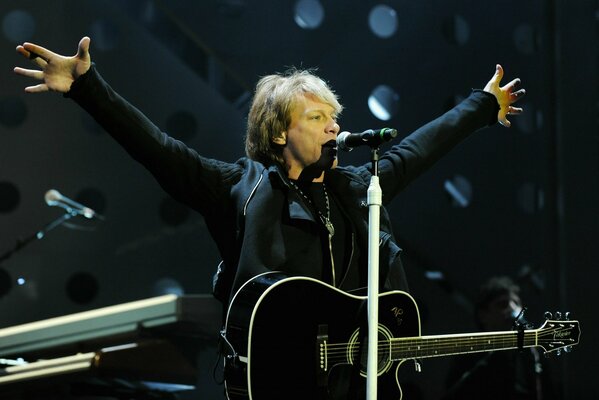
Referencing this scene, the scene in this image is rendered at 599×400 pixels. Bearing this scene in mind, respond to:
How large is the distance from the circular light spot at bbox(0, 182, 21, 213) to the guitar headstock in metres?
2.52

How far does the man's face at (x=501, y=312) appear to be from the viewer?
432 cm

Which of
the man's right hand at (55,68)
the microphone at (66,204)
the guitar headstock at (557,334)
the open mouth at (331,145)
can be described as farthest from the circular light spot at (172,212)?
the guitar headstock at (557,334)

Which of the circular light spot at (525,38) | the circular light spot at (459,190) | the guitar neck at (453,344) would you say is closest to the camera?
the guitar neck at (453,344)

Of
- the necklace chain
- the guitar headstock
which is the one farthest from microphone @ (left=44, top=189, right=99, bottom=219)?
the guitar headstock

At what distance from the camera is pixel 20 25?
3.86 metres

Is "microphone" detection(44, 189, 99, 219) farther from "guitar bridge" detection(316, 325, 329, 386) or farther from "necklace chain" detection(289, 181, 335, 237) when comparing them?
"guitar bridge" detection(316, 325, 329, 386)

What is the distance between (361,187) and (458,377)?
2.19 m

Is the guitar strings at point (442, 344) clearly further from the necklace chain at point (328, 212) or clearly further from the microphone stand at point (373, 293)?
the necklace chain at point (328, 212)

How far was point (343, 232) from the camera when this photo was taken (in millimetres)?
2469

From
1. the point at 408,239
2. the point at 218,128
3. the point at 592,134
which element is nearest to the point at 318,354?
the point at 218,128

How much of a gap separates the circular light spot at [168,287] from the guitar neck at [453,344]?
6.28 feet

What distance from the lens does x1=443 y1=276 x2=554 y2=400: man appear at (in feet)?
13.7

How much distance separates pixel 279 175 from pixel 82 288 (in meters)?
1.85

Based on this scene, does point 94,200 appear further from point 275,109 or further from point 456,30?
point 456,30
